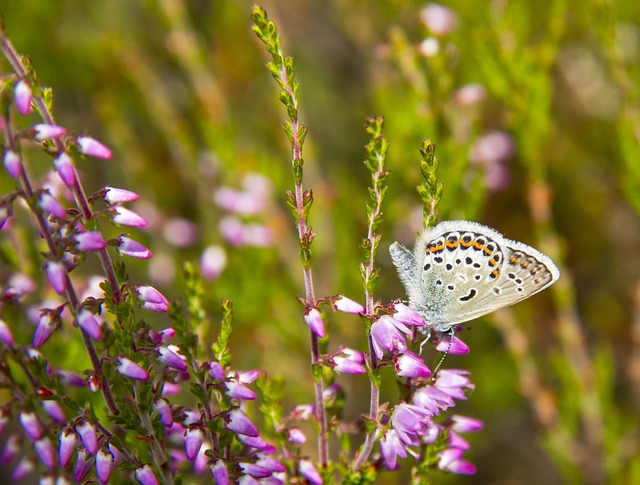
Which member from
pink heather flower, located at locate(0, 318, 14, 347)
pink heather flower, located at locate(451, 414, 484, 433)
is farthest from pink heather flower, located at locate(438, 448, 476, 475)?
pink heather flower, located at locate(0, 318, 14, 347)

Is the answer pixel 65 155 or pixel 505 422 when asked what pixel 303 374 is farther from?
pixel 65 155

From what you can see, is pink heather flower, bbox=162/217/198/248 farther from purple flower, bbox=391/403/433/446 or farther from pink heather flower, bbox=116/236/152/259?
purple flower, bbox=391/403/433/446

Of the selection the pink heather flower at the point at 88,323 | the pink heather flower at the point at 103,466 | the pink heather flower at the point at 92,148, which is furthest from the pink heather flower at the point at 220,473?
the pink heather flower at the point at 92,148

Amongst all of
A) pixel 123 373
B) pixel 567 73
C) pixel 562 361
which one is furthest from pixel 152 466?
pixel 567 73

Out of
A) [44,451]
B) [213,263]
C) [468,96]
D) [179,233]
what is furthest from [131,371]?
[179,233]

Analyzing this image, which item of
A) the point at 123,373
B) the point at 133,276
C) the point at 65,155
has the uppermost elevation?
the point at 133,276

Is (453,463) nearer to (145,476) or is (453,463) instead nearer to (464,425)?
(464,425)

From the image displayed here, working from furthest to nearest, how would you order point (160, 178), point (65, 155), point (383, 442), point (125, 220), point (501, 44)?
point (160, 178) < point (501, 44) < point (383, 442) < point (125, 220) < point (65, 155)

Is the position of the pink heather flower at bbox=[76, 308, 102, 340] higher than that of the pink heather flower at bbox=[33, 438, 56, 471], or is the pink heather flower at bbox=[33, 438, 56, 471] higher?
the pink heather flower at bbox=[76, 308, 102, 340]
